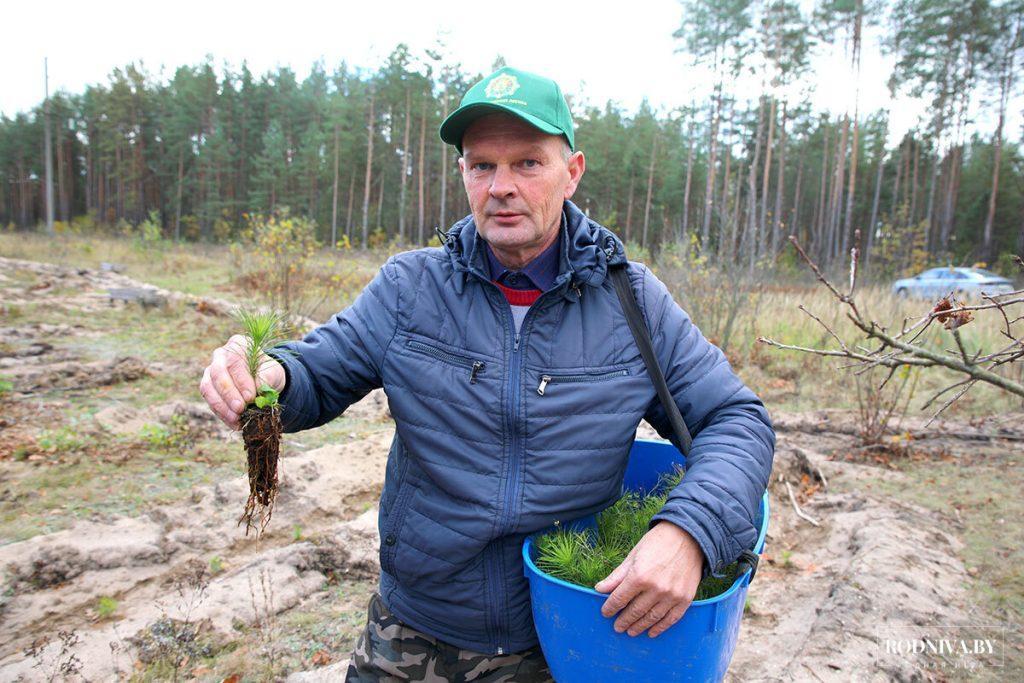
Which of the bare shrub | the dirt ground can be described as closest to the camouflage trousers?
the dirt ground

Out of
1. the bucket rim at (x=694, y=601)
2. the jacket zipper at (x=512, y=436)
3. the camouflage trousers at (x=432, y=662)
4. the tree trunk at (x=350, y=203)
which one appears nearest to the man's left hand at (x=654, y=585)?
the bucket rim at (x=694, y=601)

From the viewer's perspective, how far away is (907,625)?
274cm

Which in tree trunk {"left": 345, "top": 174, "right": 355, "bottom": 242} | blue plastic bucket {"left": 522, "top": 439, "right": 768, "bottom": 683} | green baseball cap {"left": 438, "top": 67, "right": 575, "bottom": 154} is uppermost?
tree trunk {"left": 345, "top": 174, "right": 355, "bottom": 242}

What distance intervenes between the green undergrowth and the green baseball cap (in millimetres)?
1019

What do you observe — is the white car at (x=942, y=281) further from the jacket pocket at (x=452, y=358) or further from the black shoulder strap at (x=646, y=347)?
the jacket pocket at (x=452, y=358)

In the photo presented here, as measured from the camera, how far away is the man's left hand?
115 centimetres

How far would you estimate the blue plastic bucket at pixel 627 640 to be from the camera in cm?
121

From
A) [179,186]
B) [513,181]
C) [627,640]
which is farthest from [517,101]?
[179,186]

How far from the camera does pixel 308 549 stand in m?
3.48

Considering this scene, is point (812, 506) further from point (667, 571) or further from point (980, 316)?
point (980, 316)

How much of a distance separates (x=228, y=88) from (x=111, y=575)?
4639 centimetres

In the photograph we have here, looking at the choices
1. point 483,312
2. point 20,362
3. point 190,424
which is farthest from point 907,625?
point 20,362

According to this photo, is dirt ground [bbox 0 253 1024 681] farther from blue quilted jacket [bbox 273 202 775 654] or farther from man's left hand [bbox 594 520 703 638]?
man's left hand [bbox 594 520 703 638]

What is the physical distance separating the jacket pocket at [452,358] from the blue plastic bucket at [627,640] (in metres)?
0.50
